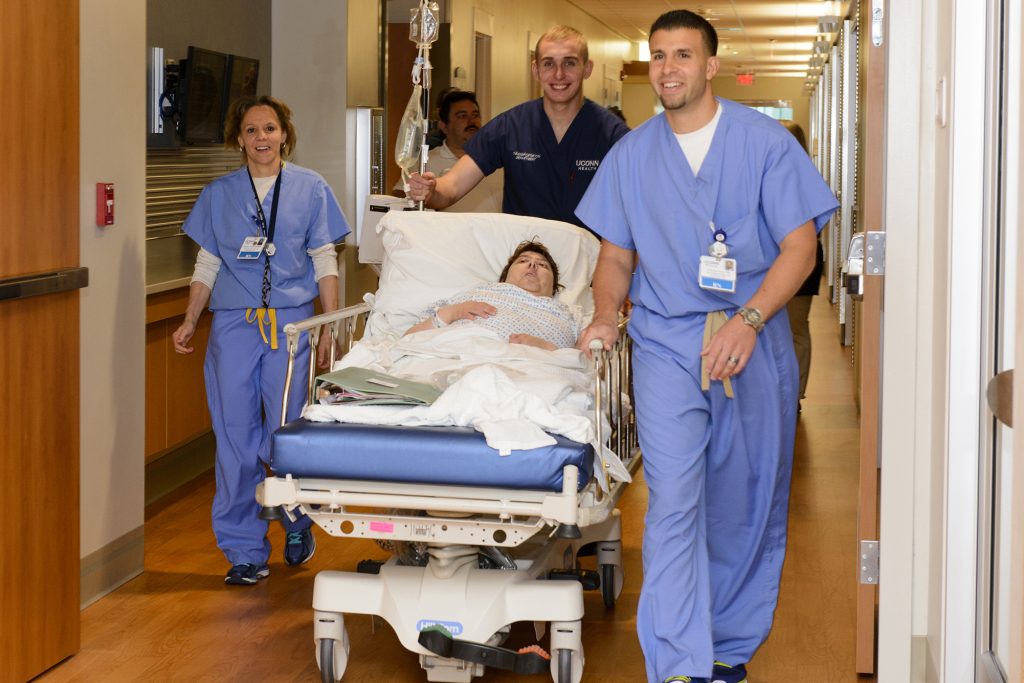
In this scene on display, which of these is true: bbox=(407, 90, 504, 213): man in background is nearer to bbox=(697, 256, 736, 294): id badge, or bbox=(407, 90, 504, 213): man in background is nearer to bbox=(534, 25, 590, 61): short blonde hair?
bbox=(534, 25, 590, 61): short blonde hair

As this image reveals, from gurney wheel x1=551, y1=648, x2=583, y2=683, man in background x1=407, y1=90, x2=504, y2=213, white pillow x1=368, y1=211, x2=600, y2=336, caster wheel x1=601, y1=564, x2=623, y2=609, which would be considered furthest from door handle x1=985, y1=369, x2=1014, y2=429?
man in background x1=407, y1=90, x2=504, y2=213

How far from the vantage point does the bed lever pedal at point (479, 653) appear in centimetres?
312

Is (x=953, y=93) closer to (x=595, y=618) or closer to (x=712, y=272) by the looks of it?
(x=712, y=272)

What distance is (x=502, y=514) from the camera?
301 cm

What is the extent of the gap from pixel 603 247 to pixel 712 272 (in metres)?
0.41

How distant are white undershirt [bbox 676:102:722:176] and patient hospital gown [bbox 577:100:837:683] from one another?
0.09ft

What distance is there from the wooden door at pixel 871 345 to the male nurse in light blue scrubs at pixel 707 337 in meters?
0.15

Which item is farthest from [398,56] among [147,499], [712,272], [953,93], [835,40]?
[953,93]

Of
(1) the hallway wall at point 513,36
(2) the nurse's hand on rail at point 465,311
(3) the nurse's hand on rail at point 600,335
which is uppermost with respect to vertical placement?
(1) the hallway wall at point 513,36

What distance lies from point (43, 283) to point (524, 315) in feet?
4.49

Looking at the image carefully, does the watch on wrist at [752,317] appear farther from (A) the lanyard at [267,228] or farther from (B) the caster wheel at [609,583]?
(A) the lanyard at [267,228]

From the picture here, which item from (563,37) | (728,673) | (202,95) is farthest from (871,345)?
(202,95)

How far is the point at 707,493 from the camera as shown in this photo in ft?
10.9

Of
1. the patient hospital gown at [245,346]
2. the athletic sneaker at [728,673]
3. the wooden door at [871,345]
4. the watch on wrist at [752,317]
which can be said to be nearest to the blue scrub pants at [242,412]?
the patient hospital gown at [245,346]
